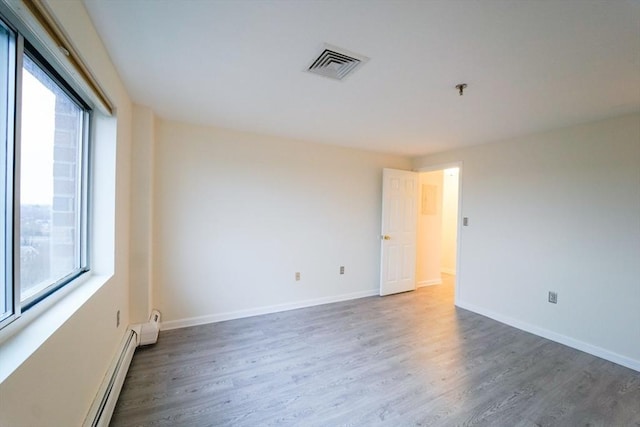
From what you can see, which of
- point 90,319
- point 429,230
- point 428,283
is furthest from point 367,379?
point 429,230

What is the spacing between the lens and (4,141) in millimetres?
1002

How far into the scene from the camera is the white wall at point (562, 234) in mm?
2520

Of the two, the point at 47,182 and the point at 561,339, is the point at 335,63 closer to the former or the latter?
the point at 47,182

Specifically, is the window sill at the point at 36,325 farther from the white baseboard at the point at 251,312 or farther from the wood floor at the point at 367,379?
the white baseboard at the point at 251,312

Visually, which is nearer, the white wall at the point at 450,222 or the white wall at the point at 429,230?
the white wall at the point at 429,230

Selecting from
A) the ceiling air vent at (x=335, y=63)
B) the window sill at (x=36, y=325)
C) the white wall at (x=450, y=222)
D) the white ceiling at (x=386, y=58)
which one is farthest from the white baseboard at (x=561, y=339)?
the window sill at (x=36, y=325)

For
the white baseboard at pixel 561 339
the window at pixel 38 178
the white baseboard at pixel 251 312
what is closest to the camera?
the window at pixel 38 178

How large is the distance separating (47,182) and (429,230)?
16.4ft

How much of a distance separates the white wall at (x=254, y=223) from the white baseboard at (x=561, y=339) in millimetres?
1565

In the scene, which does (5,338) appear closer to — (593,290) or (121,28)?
(121,28)

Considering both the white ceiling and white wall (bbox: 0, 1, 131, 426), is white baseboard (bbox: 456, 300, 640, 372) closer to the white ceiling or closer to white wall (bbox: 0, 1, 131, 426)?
the white ceiling

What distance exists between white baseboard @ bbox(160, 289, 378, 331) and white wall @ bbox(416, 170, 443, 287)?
1.32 m

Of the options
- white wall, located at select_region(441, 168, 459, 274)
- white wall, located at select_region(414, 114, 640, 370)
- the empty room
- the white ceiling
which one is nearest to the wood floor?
the empty room

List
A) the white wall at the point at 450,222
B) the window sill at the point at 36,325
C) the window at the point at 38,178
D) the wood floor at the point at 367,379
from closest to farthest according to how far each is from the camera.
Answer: the window sill at the point at 36,325 → the window at the point at 38,178 → the wood floor at the point at 367,379 → the white wall at the point at 450,222
